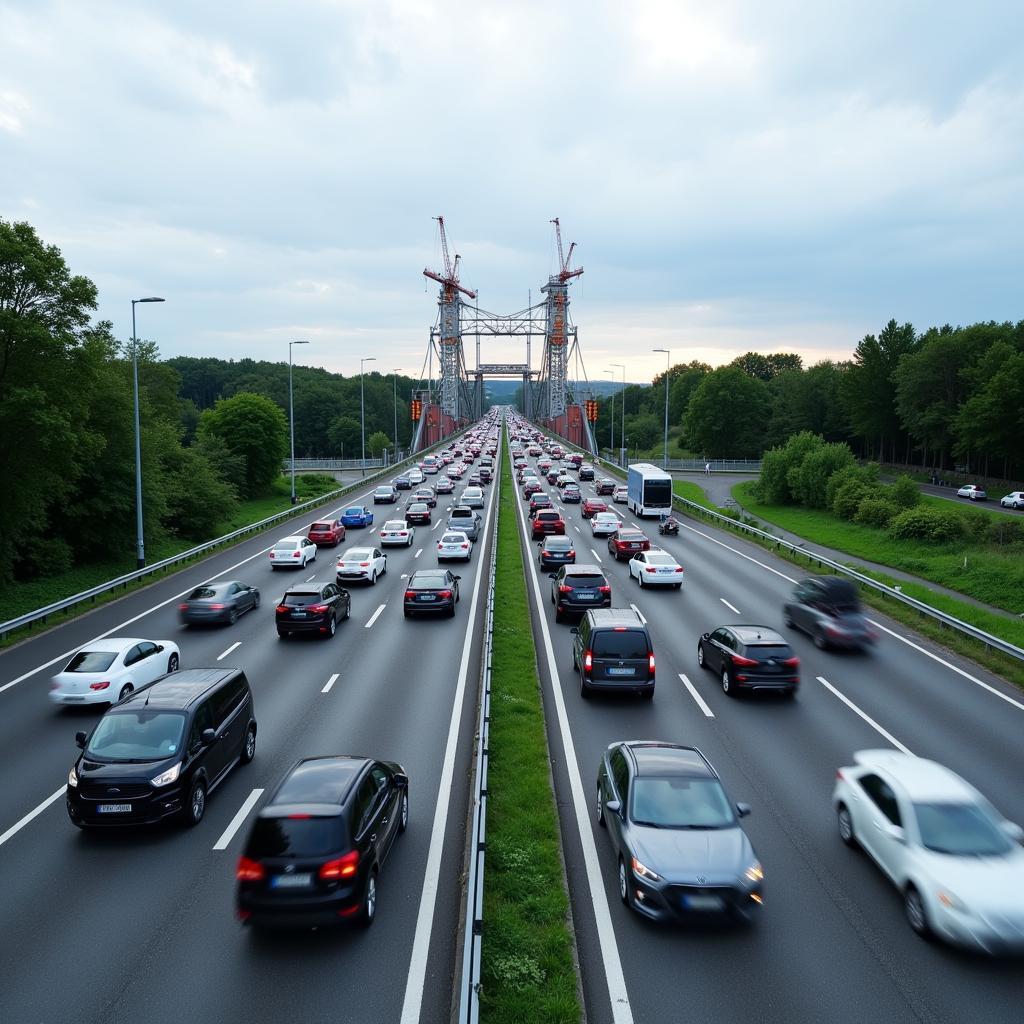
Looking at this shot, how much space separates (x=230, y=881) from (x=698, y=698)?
33.8 feet

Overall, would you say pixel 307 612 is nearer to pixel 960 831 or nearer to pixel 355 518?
pixel 960 831

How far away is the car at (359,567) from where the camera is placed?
30125mm

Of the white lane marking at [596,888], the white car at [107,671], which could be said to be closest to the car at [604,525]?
the white lane marking at [596,888]

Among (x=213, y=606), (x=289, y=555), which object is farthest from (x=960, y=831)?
(x=289, y=555)

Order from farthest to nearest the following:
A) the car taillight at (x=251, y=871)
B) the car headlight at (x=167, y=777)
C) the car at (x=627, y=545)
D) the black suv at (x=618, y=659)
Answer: the car at (x=627, y=545) → the black suv at (x=618, y=659) → the car headlight at (x=167, y=777) → the car taillight at (x=251, y=871)

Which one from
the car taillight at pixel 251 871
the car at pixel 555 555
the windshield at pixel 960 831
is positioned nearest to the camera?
the car taillight at pixel 251 871

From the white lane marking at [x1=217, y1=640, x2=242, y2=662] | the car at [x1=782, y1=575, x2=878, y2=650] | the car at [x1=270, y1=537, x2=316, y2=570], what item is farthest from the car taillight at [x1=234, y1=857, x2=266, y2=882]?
the car at [x1=270, y1=537, x2=316, y2=570]

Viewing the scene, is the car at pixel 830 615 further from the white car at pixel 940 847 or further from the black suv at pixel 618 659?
the white car at pixel 940 847

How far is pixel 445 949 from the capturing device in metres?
8.29

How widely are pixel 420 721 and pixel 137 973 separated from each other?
25.1ft

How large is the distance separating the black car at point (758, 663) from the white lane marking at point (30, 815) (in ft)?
41.0

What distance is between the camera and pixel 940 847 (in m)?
8.95

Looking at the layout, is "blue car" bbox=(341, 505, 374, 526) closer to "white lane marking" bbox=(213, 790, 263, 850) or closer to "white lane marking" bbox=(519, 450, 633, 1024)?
"white lane marking" bbox=(519, 450, 633, 1024)

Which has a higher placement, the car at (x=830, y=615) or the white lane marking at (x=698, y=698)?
the car at (x=830, y=615)
